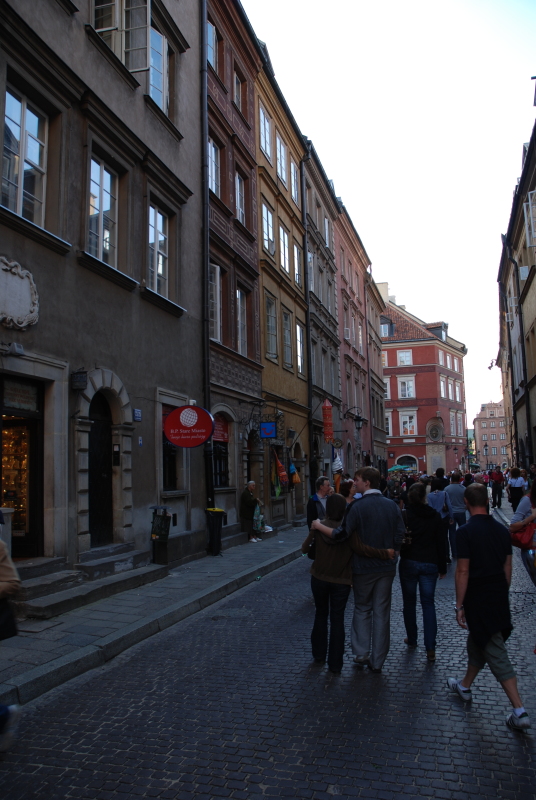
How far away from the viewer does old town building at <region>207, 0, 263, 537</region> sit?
16.4 m

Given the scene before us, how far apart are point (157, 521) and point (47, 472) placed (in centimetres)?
294

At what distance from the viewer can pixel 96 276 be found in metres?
10.4

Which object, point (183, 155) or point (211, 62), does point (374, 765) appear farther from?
point (211, 62)

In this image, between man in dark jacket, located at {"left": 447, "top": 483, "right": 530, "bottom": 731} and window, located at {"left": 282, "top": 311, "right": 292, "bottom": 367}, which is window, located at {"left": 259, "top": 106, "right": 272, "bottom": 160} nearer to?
window, located at {"left": 282, "top": 311, "right": 292, "bottom": 367}

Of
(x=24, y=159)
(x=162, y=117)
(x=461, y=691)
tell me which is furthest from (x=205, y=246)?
(x=461, y=691)

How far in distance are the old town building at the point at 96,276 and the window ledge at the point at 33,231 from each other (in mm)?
25

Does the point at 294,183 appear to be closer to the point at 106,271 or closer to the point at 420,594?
the point at 106,271

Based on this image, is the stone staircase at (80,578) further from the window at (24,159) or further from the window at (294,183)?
the window at (294,183)

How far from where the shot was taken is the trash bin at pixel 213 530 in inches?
553

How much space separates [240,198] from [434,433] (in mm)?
49894

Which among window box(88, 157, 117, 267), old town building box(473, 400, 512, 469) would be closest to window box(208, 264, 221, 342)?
window box(88, 157, 117, 267)

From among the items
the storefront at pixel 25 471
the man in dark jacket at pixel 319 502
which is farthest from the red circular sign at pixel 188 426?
the storefront at pixel 25 471

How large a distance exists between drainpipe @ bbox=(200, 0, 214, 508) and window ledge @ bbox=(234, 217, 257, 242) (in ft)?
9.37

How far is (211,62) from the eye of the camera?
56.6ft
